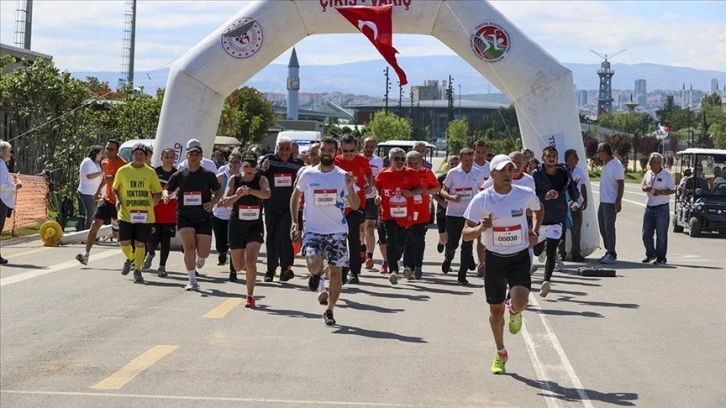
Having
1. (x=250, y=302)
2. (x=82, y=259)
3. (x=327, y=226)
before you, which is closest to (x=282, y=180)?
(x=250, y=302)

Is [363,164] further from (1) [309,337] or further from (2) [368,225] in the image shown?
(1) [309,337]

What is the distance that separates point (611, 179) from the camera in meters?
20.0

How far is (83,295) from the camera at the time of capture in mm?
14586

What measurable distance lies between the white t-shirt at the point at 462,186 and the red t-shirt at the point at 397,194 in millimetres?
666

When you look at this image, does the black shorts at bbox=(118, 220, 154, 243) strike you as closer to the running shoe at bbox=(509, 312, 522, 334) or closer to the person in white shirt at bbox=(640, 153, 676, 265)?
the running shoe at bbox=(509, 312, 522, 334)

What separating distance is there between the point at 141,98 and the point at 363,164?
3186 cm

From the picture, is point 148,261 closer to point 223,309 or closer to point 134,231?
point 134,231

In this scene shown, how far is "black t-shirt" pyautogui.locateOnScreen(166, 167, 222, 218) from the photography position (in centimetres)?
1522

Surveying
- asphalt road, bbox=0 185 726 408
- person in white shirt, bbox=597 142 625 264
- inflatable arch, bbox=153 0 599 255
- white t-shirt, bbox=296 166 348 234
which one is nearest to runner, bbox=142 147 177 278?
asphalt road, bbox=0 185 726 408

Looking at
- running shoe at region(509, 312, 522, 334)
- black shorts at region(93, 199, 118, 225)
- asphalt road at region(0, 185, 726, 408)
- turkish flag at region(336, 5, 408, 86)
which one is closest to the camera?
asphalt road at region(0, 185, 726, 408)

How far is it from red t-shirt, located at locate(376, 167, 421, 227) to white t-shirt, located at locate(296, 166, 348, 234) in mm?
3865

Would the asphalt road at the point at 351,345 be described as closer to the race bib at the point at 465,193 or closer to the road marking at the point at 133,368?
the road marking at the point at 133,368

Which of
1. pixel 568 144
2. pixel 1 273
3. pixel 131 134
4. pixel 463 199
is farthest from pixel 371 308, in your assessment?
pixel 131 134

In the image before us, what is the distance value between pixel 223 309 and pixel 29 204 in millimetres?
12362
